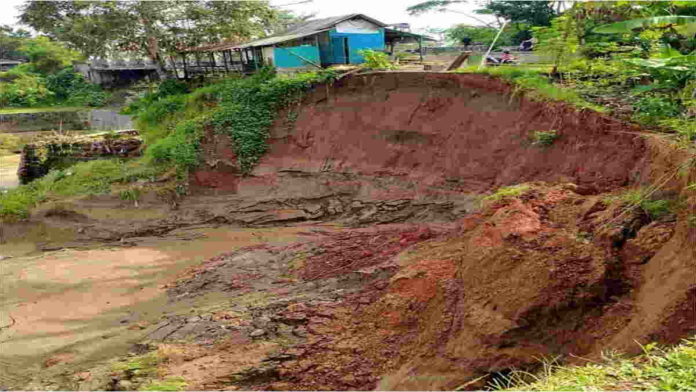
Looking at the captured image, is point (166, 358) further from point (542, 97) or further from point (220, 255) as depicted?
point (542, 97)

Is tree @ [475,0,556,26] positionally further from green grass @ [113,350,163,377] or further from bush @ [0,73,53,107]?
bush @ [0,73,53,107]

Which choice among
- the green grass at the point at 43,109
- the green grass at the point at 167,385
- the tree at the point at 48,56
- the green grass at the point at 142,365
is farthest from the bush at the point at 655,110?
the tree at the point at 48,56

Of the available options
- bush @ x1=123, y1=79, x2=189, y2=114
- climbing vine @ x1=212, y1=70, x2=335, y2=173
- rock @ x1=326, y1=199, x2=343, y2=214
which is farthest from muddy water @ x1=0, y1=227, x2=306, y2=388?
bush @ x1=123, y1=79, x2=189, y2=114

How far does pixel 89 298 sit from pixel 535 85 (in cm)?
1069

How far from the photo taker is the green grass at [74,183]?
1550cm

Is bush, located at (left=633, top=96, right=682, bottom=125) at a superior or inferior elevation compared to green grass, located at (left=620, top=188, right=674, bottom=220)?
superior

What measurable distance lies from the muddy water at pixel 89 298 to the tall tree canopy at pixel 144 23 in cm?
937

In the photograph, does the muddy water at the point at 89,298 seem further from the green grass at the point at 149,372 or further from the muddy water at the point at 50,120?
the muddy water at the point at 50,120

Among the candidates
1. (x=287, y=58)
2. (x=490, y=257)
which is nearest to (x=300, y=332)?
(x=490, y=257)

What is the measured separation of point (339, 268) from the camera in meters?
10.1

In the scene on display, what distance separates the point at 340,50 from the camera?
19.6 metres

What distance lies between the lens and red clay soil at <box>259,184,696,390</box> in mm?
5629

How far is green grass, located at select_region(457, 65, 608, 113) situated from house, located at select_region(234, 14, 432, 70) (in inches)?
279

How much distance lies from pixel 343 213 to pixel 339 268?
3.80 metres
